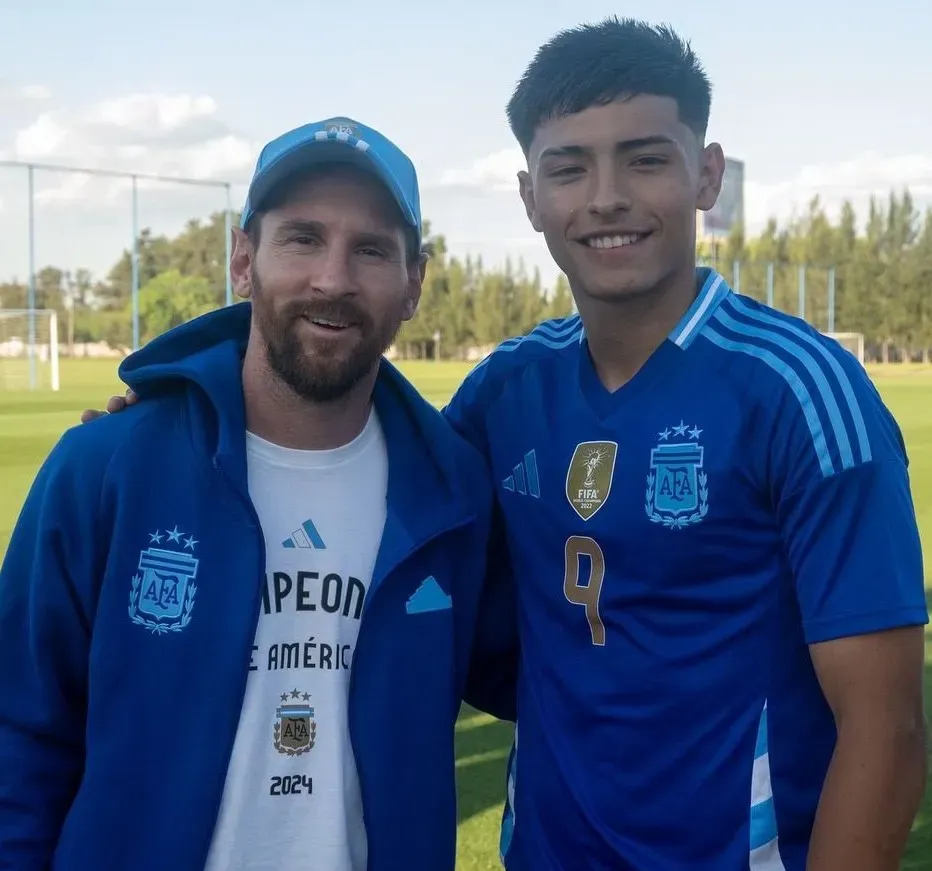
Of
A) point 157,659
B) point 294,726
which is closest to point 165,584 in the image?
point 157,659

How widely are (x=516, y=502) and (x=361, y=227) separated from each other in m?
0.71

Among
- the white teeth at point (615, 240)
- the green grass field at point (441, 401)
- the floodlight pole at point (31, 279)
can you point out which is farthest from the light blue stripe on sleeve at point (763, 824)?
the floodlight pole at point (31, 279)

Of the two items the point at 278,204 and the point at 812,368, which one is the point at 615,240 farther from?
the point at 278,204

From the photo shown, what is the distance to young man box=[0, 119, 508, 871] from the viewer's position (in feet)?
6.79

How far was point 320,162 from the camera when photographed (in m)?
2.38

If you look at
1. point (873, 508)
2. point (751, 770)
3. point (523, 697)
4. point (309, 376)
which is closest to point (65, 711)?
point (309, 376)

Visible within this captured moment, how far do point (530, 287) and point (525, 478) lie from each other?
7117cm

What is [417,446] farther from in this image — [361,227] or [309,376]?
[361,227]

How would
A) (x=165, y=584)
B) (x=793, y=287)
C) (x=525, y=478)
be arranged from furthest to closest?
1. (x=793, y=287)
2. (x=525, y=478)
3. (x=165, y=584)

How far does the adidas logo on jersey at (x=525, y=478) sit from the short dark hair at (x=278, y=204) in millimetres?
544

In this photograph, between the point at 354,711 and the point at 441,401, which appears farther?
the point at 441,401

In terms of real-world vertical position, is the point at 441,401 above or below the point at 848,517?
below

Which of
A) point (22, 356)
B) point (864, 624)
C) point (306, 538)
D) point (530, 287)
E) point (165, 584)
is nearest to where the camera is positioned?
point (864, 624)

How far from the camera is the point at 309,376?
7.64 ft
